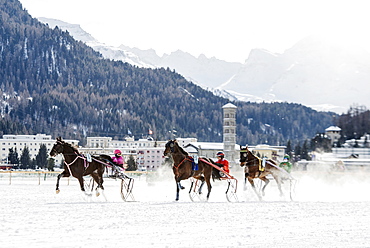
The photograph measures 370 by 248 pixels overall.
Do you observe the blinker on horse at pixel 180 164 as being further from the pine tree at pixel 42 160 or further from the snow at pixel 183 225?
the pine tree at pixel 42 160

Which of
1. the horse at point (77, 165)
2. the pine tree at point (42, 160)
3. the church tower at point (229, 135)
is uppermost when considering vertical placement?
the church tower at point (229, 135)

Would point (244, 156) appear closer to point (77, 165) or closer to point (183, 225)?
point (77, 165)

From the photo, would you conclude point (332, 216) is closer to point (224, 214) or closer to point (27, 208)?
point (224, 214)

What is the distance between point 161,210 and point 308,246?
592 cm

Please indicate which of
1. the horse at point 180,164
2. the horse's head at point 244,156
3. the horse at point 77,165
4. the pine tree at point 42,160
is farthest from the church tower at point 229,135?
the horse at point 77,165

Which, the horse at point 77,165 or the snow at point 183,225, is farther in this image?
the horse at point 77,165

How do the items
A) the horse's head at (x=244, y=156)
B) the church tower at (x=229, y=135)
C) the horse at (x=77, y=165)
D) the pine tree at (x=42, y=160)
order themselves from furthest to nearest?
the pine tree at (x=42, y=160), the church tower at (x=229, y=135), the horse's head at (x=244, y=156), the horse at (x=77, y=165)

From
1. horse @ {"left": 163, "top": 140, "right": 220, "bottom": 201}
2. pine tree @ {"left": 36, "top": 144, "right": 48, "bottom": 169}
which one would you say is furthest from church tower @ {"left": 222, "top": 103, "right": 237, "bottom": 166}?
horse @ {"left": 163, "top": 140, "right": 220, "bottom": 201}

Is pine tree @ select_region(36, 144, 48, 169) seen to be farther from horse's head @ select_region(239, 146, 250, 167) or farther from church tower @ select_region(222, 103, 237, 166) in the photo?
horse's head @ select_region(239, 146, 250, 167)

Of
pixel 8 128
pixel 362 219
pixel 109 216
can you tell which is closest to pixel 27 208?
pixel 109 216

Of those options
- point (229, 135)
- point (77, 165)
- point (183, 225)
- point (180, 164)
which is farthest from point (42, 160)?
point (183, 225)

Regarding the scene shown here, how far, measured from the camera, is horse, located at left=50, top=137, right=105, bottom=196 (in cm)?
1964

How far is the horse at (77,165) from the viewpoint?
19.6 meters

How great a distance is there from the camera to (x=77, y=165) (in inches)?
774
